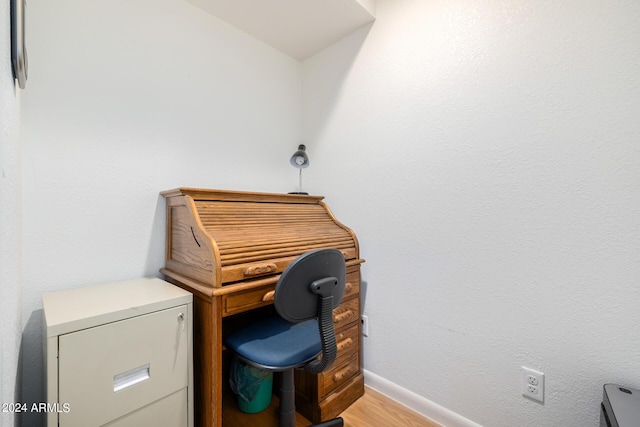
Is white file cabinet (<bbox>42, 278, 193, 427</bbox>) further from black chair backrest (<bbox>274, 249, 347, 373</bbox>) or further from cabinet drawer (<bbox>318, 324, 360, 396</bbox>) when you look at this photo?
cabinet drawer (<bbox>318, 324, 360, 396</bbox>)

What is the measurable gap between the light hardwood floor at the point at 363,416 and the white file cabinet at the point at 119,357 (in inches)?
17.9

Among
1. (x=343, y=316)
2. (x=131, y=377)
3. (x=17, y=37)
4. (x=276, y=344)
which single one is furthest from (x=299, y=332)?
(x=17, y=37)

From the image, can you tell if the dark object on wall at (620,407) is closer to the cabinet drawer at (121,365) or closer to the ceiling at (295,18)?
the cabinet drawer at (121,365)

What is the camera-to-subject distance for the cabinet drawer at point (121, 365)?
83 centimetres

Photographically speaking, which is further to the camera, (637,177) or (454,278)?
(454,278)

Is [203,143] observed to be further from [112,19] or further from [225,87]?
[112,19]

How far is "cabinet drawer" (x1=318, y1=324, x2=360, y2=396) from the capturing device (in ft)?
4.63

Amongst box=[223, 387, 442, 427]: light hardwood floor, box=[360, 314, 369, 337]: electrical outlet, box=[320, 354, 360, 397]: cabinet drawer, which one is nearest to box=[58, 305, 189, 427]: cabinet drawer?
box=[223, 387, 442, 427]: light hardwood floor

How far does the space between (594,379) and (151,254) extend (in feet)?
6.58

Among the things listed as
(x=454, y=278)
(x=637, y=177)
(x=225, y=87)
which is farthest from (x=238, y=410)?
→ (x=637, y=177)

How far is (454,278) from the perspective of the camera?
1348 mm

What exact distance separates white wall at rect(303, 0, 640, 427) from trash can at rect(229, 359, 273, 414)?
2.16ft

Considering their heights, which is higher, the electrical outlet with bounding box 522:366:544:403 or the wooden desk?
the wooden desk

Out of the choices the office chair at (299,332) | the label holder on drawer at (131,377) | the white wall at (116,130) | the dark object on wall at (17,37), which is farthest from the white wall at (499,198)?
the dark object on wall at (17,37)
